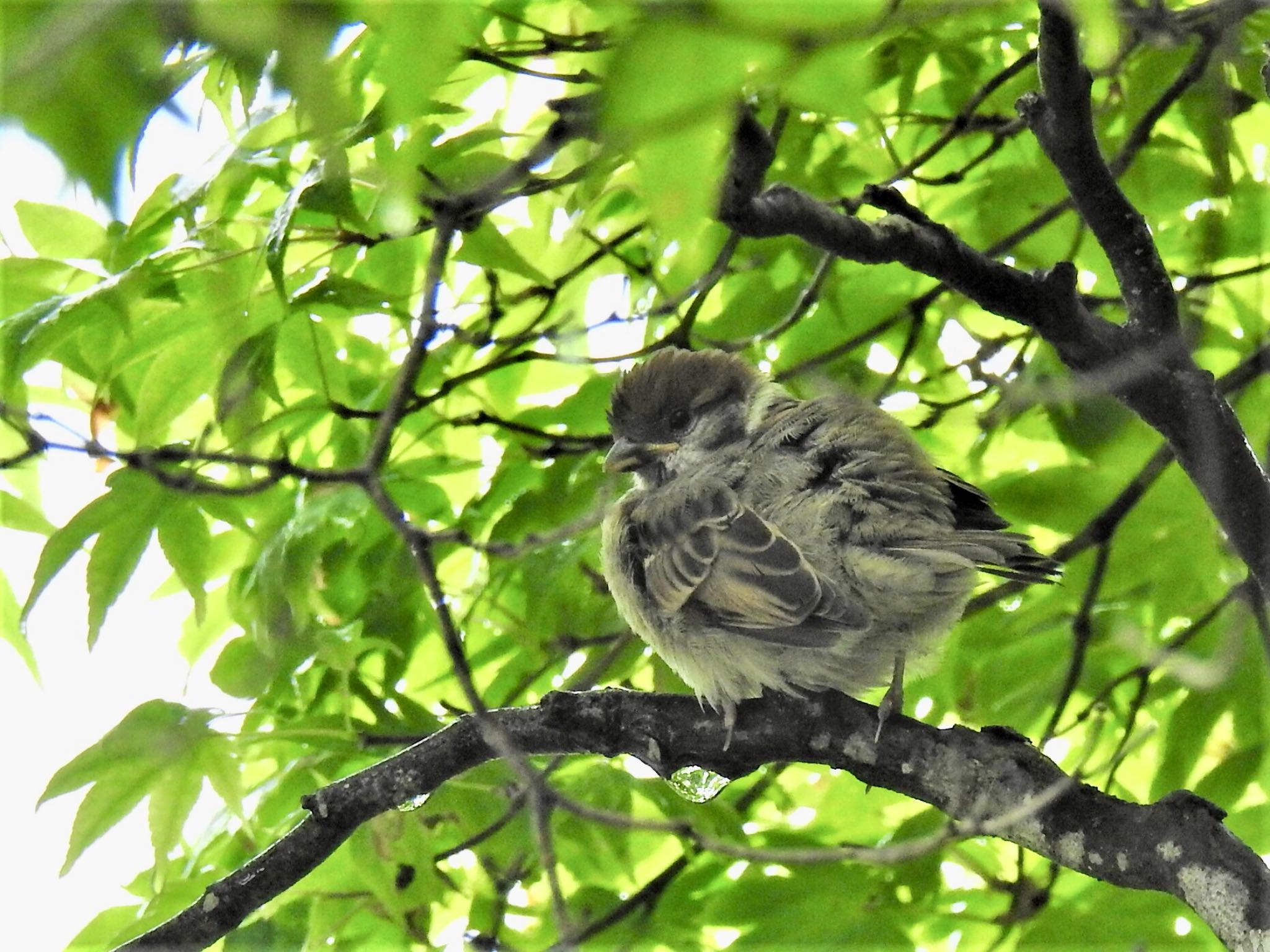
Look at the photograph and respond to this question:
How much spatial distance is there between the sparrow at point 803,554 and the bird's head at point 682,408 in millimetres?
25

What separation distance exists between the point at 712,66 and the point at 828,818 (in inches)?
101

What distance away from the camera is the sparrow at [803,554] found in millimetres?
2781

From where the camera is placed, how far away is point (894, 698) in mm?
2613

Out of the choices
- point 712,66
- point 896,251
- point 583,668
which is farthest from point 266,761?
point 712,66

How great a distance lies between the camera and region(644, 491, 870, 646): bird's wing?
277 cm

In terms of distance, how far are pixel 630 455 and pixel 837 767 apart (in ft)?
3.59

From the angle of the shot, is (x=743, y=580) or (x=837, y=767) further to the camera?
(x=743, y=580)

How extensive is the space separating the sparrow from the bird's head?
3 cm

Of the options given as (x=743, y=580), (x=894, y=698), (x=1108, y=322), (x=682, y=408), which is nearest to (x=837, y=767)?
(x=894, y=698)

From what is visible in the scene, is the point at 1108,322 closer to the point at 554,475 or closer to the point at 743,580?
the point at 743,580

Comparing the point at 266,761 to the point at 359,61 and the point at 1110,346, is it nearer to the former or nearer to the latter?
the point at 359,61

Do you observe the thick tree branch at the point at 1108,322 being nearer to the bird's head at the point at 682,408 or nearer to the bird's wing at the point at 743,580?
the bird's wing at the point at 743,580

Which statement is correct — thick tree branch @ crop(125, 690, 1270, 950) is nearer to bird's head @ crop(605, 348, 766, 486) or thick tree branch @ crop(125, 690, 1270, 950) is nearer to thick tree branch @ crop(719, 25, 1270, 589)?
thick tree branch @ crop(719, 25, 1270, 589)

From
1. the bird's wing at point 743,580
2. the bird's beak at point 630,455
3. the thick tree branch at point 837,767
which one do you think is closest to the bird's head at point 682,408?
the bird's beak at point 630,455
